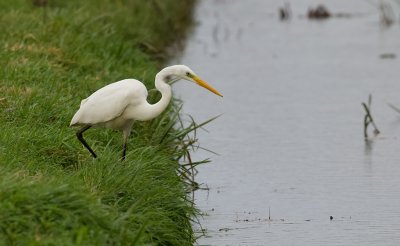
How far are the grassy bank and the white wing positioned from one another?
308 millimetres

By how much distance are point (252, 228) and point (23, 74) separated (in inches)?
110

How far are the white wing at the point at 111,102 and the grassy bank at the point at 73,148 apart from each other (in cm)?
31

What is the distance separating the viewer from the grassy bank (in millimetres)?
5969

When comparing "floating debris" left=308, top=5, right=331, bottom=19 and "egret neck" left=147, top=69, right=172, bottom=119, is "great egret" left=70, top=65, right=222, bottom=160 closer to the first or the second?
"egret neck" left=147, top=69, right=172, bottom=119

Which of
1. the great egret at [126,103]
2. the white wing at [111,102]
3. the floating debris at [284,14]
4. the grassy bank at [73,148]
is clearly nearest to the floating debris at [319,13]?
the floating debris at [284,14]

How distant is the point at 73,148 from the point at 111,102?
0.62 metres

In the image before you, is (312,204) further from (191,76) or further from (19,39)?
(19,39)

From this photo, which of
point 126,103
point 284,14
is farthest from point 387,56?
point 126,103

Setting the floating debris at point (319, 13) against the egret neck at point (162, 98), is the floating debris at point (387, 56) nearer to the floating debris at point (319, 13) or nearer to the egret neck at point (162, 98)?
the floating debris at point (319, 13)

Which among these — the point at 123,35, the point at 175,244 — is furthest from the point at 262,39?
the point at 175,244

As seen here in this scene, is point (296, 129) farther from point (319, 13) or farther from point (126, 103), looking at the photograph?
point (319, 13)

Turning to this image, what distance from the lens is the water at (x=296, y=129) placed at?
8.70m

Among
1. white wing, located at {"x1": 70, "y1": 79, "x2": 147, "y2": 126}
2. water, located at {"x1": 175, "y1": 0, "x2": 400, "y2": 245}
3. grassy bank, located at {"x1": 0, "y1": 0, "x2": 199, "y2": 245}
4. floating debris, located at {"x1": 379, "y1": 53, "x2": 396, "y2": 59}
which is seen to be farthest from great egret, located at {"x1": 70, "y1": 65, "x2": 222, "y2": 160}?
floating debris, located at {"x1": 379, "y1": 53, "x2": 396, "y2": 59}

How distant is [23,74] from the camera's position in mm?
9922
